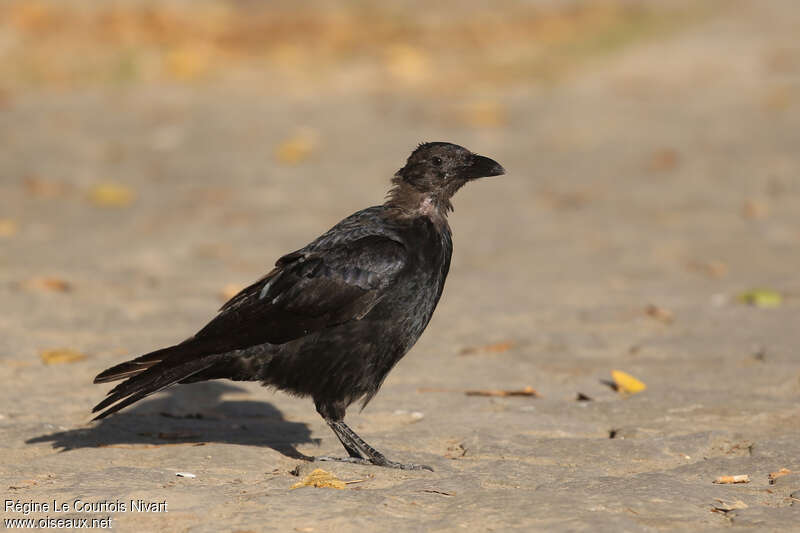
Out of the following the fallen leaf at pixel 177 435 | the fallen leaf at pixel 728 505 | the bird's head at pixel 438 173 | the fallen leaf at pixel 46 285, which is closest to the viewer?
the fallen leaf at pixel 728 505

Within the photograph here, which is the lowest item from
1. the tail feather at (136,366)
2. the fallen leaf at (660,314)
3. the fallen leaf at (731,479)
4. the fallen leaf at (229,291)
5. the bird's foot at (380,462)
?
the fallen leaf at (731,479)

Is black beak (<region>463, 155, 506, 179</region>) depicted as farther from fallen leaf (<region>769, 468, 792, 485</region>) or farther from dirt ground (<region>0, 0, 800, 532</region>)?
fallen leaf (<region>769, 468, 792, 485</region>)

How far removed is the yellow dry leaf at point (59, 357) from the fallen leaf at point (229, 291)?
140cm

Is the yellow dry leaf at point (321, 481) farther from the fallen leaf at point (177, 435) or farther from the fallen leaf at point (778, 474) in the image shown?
the fallen leaf at point (778, 474)

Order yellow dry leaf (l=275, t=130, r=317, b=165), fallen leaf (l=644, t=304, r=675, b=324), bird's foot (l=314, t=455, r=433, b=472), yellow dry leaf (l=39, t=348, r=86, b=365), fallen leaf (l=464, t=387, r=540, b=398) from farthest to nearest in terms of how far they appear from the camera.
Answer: yellow dry leaf (l=275, t=130, r=317, b=165) → fallen leaf (l=644, t=304, r=675, b=324) → yellow dry leaf (l=39, t=348, r=86, b=365) → fallen leaf (l=464, t=387, r=540, b=398) → bird's foot (l=314, t=455, r=433, b=472)

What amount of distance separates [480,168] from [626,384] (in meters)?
1.16

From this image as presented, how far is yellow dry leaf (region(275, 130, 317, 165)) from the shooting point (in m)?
9.99

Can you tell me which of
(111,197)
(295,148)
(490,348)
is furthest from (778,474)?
(295,148)

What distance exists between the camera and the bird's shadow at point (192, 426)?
429 centimetres

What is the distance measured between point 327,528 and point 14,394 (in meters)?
2.02

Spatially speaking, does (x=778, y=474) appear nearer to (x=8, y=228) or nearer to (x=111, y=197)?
(x=8, y=228)

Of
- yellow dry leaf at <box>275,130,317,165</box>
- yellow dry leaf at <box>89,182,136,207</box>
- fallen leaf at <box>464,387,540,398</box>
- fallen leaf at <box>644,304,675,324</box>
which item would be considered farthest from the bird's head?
yellow dry leaf at <box>275,130,317,165</box>

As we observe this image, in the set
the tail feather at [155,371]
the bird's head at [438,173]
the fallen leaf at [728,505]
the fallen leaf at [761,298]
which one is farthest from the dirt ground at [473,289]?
the bird's head at [438,173]

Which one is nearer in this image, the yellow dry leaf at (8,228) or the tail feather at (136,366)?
the tail feather at (136,366)
